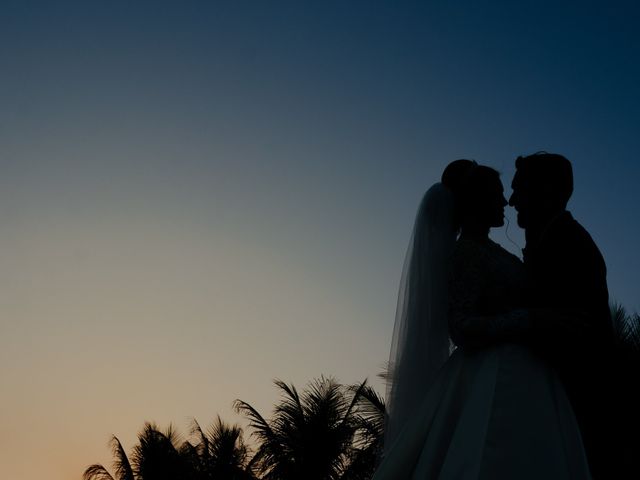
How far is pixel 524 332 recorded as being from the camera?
3.32 m

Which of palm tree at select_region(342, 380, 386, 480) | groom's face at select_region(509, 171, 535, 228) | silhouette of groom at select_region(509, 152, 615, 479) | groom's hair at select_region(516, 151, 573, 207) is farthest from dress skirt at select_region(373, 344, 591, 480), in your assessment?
palm tree at select_region(342, 380, 386, 480)

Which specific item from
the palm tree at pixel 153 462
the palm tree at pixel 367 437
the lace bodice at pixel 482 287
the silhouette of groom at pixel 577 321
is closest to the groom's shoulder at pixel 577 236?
the silhouette of groom at pixel 577 321

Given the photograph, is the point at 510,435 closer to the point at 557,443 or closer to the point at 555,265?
the point at 557,443

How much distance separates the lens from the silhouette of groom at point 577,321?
3268mm

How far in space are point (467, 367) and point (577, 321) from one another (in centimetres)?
65

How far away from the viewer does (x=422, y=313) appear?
3924mm

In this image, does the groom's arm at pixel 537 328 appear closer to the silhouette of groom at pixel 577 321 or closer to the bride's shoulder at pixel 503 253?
the silhouette of groom at pixel 577 321

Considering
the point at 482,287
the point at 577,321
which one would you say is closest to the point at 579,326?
the point at 577,321

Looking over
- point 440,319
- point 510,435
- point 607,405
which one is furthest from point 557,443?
point 440,319

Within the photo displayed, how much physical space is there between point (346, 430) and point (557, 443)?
13.8 m

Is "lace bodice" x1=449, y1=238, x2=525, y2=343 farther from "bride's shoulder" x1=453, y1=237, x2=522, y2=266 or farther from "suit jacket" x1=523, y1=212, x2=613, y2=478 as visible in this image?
"suit jacket" x1=523, y1=212, x2=613, y2=478

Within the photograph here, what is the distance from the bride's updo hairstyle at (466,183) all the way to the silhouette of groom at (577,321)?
55 centimetres

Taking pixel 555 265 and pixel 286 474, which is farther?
pixel 286 474

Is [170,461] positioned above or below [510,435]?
above
